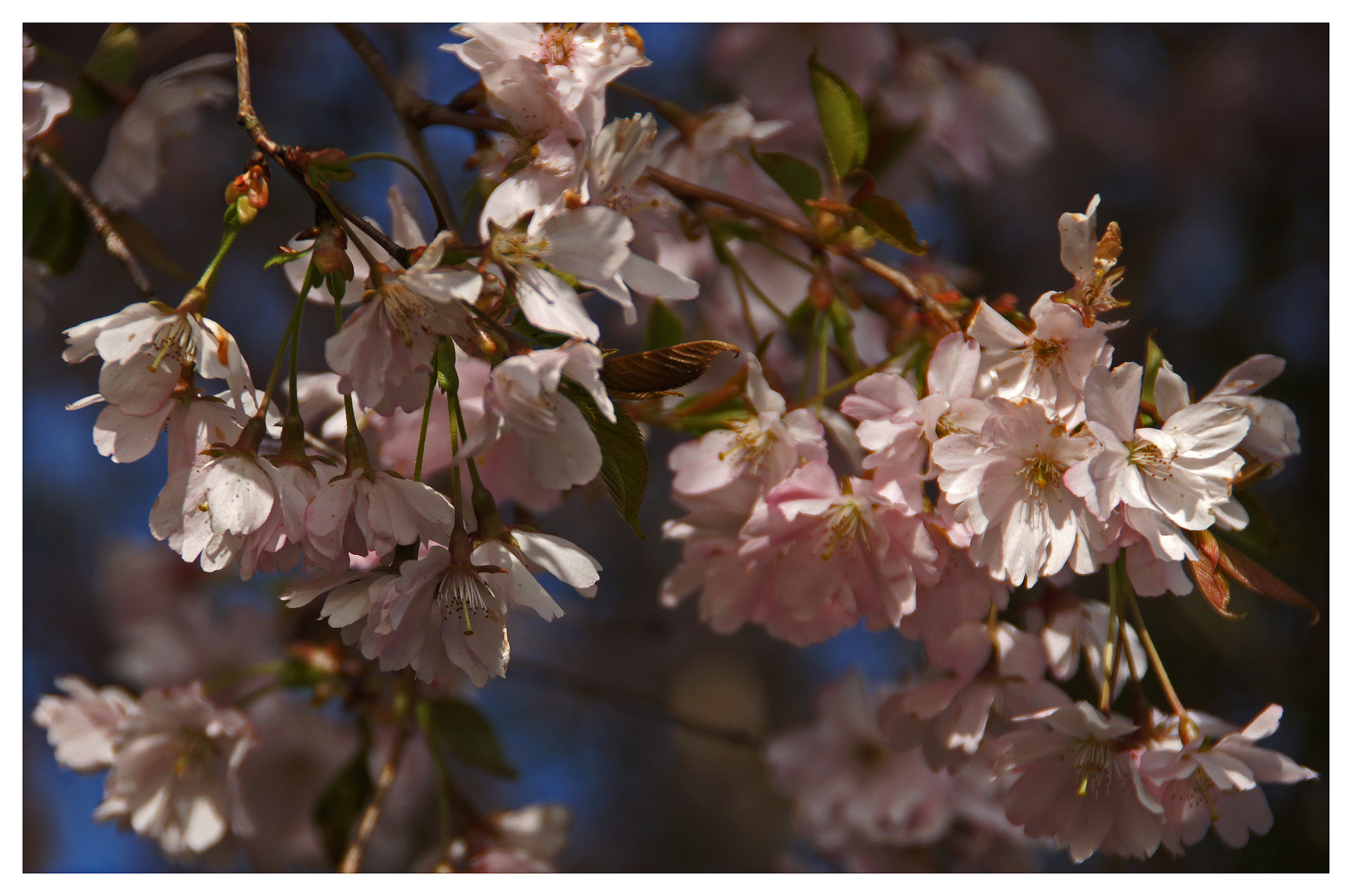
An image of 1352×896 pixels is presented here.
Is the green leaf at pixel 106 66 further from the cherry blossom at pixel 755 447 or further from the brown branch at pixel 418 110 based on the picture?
the cherry blossom at pixel 755 447

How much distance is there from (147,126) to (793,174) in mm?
917

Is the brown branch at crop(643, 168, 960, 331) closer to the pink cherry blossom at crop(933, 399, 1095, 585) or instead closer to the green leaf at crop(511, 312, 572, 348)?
the pink cherry blossom at crop(933, 399, 1095, 585)

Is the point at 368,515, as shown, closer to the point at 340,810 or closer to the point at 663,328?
the point at 663,328

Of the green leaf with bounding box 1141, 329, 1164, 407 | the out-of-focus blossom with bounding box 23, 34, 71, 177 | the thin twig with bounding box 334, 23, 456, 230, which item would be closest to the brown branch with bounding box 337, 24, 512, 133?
the thin twig with bounding box 334, 23, 456, 230

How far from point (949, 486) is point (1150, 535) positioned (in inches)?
7.3

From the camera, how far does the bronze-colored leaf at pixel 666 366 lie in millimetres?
789

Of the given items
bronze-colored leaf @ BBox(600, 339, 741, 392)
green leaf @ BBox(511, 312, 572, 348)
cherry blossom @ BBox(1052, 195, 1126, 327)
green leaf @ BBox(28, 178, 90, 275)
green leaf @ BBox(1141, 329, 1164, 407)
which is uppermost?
cherry blossom @ BBox(1052, 195, 1126, 327)

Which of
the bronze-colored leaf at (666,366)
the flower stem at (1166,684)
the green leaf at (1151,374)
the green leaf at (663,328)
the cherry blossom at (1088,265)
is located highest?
the cherry blossom at (1088,265)

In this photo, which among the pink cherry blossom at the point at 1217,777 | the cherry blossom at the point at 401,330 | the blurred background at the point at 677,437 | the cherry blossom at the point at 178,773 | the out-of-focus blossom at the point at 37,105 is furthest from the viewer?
the blurred background at the point at 677,437

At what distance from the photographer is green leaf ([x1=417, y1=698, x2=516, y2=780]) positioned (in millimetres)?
1418

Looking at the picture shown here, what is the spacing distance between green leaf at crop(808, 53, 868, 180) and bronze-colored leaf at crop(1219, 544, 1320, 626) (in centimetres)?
60

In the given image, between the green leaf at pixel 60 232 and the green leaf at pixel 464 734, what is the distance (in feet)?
2.80

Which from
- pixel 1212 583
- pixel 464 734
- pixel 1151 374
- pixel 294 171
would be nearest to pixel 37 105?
pixel 294 171

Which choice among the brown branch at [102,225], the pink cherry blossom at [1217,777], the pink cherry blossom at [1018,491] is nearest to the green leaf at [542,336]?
the pink cherry blossom at [1018,491]
